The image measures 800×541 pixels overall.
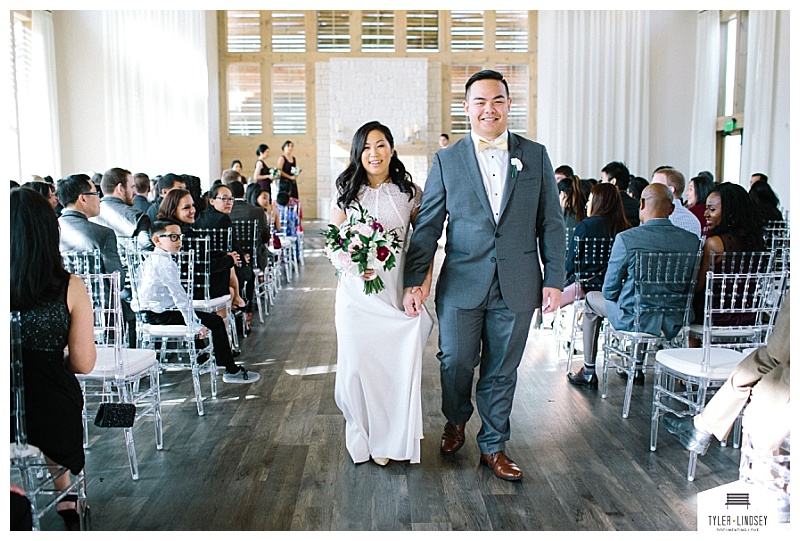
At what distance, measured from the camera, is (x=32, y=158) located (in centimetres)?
1302

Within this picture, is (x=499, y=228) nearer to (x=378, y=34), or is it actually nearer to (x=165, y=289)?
(x=165, y=289)

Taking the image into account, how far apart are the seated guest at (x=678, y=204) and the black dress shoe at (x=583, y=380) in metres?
1.43

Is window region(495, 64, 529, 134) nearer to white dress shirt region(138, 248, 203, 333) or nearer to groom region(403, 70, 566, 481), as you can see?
white dress shirt region(138, 248, 203, 333)

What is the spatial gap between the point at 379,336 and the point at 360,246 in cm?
48

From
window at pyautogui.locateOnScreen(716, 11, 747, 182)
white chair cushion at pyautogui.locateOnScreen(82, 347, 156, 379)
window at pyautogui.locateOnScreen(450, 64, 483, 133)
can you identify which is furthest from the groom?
window at pyautogui.locateOnScreen(450, 64, 483, 133)

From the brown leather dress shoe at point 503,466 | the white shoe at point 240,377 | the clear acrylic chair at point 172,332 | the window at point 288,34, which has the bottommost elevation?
the white shoe at point 240,377

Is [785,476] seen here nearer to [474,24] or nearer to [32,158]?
[32,158]

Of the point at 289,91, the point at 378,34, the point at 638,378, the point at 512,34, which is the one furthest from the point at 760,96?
the point at 289,91

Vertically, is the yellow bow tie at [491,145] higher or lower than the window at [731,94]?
lower

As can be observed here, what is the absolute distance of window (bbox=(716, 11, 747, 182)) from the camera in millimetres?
13367

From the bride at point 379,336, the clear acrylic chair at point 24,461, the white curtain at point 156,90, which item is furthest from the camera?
the white curtain at point 156,90

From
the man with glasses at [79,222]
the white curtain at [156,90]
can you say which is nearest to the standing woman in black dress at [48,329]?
the man with glasses at [79,222]

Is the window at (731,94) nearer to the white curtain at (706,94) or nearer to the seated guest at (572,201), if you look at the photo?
the white curtain at (706,94)

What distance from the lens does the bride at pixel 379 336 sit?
3.70 m
